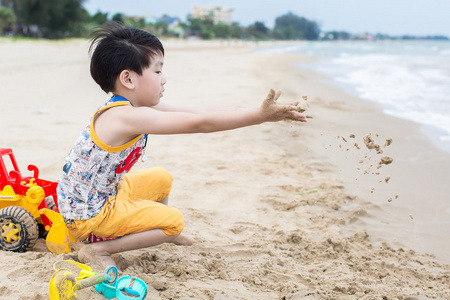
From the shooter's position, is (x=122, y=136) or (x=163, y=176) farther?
(x=163, y=176)

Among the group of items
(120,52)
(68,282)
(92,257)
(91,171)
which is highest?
(120,52)

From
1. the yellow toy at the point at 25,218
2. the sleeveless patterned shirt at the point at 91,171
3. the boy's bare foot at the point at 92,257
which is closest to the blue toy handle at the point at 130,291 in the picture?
the boy's bare foot at the point at 92,257

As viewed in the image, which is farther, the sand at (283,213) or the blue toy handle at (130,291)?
the sand at (283,213)

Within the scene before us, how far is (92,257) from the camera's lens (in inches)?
83.0

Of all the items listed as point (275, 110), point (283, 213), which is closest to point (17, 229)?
point (275, 110)

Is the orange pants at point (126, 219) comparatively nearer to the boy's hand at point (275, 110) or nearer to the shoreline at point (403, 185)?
the boy's hand at point (275, 110)

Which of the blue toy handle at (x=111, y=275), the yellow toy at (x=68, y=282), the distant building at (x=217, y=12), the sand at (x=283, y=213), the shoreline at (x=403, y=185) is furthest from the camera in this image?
the distant building at (x=217, y=12)

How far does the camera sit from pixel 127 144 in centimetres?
201

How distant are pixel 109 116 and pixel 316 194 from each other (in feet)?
6.42

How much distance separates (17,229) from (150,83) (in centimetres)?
106

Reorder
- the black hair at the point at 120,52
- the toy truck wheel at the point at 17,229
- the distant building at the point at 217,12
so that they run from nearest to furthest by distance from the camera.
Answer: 1. the black hair at the point at 120,52
2. the toy truck wheel at the point at 17,229
3. the distant building at the point at 217,12

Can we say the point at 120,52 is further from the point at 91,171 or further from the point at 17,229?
the point at 17,229

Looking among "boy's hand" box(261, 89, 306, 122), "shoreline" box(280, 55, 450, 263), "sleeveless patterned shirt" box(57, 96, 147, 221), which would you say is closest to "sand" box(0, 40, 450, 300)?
"shoreline" box(280, 55, 450, 263)

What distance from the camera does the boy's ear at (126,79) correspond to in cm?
199
